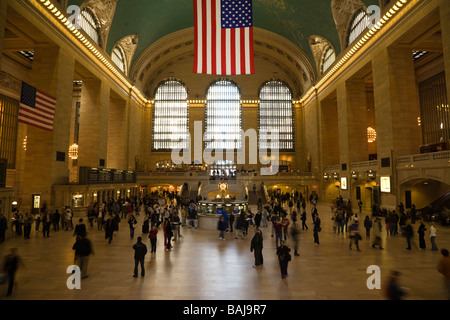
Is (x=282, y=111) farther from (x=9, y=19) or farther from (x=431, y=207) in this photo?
(x=9, y=19)

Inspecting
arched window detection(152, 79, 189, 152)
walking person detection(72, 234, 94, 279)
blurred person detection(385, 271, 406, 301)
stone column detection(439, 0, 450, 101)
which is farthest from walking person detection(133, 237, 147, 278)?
arched window detection(152, 79, 189, 152)

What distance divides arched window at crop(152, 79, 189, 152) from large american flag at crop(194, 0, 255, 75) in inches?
1029

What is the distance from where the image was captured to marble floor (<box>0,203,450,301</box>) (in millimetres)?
5492

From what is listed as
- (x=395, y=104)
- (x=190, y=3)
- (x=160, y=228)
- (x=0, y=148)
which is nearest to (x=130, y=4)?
(x=190, y=3)

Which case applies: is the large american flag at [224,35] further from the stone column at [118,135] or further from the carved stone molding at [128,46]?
the stone column at [118,135]

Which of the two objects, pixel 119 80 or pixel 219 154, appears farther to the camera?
pixel 219 154

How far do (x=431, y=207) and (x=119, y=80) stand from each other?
27.9 metres

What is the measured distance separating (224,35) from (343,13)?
14778 millimetres

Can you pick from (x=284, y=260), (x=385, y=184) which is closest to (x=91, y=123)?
(x=284, y=260)

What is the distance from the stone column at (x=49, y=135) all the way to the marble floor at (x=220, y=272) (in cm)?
697

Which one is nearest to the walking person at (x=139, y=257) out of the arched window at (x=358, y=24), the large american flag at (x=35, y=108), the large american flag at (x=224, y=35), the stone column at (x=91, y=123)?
the large american flag at (x=224, y=35)

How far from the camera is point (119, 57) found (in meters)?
28.2

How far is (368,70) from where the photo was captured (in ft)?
72.7

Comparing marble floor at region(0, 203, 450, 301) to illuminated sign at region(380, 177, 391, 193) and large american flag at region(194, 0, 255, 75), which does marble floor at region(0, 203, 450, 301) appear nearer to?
illuminated sign at region(380, 177, 391, 193)
